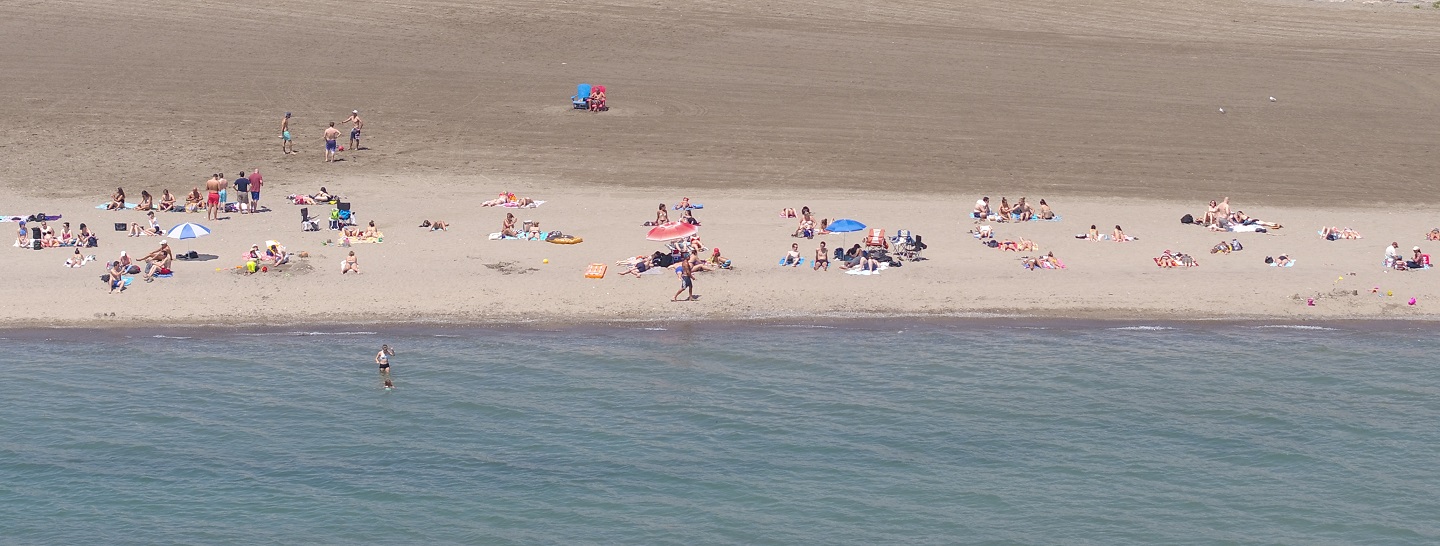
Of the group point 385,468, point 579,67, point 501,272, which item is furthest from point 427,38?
point 385,468

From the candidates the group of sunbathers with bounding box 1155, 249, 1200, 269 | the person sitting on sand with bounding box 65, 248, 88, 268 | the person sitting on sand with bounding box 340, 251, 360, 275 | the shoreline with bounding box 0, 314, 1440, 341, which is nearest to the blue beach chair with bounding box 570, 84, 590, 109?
the person sitting on sand with bounding box 340, 251, 360, 275

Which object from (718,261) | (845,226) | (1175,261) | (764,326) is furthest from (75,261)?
(1175,261)

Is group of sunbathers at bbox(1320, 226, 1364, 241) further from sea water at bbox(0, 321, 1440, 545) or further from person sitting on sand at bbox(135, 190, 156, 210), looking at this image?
person sitting on sand at bbox(135, 190, 156, 210)

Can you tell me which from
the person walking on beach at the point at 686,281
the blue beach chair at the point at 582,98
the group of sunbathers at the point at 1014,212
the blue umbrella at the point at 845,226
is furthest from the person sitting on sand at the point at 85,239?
the group of sunbathers at the point at 1014,212

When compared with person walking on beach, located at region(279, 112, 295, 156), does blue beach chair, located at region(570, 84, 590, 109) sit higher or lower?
higher

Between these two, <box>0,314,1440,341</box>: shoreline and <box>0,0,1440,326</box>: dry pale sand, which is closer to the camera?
<box>0,314,1440,341</box>: shoreline

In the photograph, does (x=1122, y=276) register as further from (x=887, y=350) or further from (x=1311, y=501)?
(x=1311, y=501)

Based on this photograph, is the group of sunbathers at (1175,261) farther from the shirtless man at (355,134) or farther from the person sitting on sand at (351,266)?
the shirtless man at (355,134)
